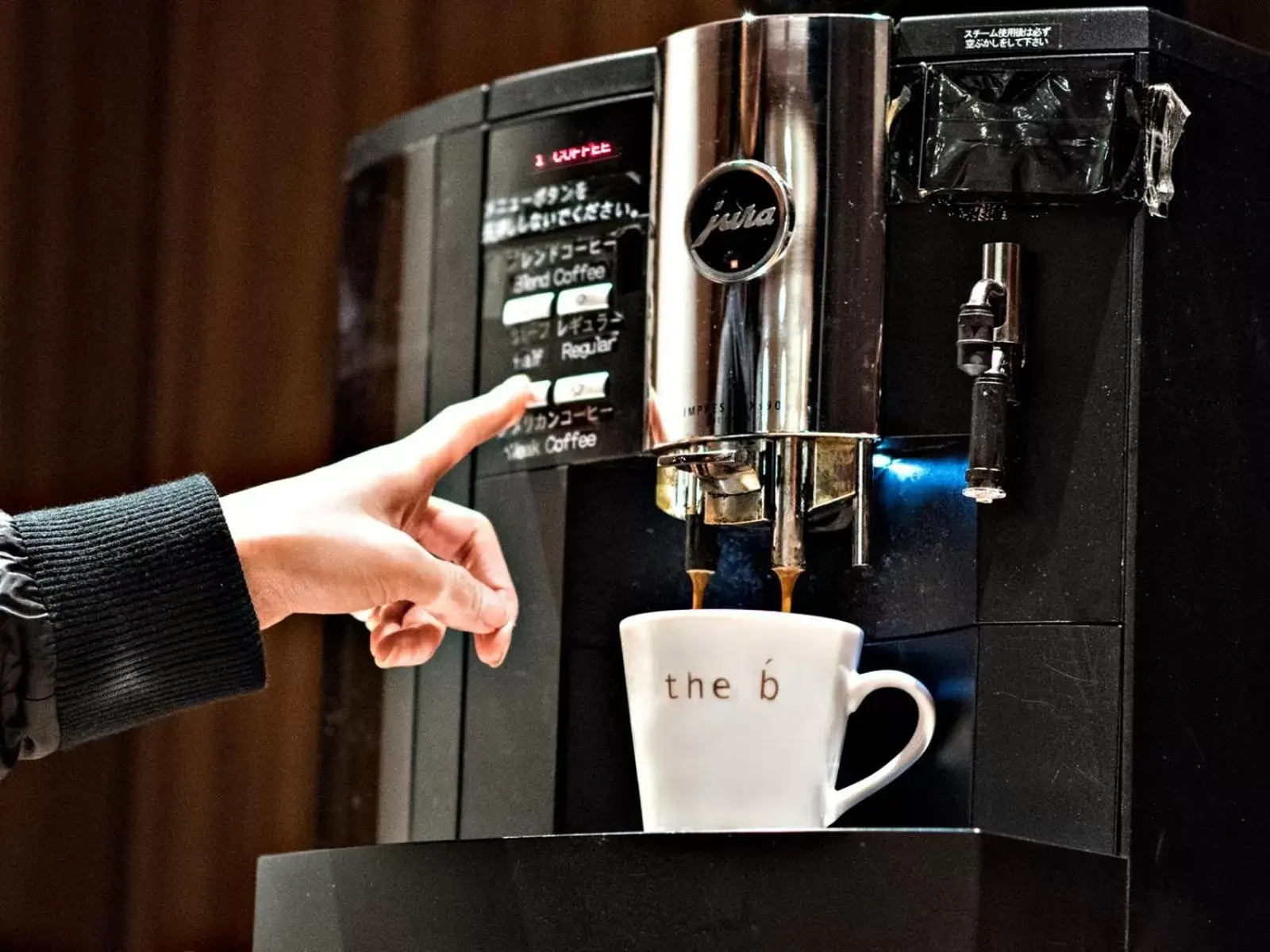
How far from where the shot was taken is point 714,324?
0.75 m

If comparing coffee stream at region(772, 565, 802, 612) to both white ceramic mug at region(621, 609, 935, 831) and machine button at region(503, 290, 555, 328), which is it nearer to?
white ceramic mug at region(621, 609, 935, 831)

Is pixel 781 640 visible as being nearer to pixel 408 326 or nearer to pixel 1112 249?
pixel 1112 249

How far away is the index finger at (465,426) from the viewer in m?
0.79

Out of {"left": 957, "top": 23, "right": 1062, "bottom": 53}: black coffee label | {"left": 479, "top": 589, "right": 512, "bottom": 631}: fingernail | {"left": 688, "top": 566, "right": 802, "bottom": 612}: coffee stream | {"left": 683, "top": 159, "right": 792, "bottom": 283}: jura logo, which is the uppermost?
{"left": 957, "top": 23, "right": 1062, "bottom": 53}: black coffee label

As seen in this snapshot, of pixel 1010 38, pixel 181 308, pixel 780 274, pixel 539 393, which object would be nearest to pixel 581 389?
pixel 539 393

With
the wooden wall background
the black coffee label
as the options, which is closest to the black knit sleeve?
the black coffee label

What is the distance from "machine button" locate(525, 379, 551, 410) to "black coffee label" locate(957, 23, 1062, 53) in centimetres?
23

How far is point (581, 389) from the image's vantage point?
2.72 ft

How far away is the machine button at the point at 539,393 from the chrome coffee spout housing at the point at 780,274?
0.29 feet

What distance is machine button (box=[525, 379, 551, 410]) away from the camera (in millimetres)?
844

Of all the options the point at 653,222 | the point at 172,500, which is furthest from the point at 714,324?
the point at 172,500

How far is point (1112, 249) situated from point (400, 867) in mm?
353

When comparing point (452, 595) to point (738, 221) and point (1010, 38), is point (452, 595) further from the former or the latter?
point (1010, 38)

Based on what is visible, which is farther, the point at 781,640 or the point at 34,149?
the point at 34,149
